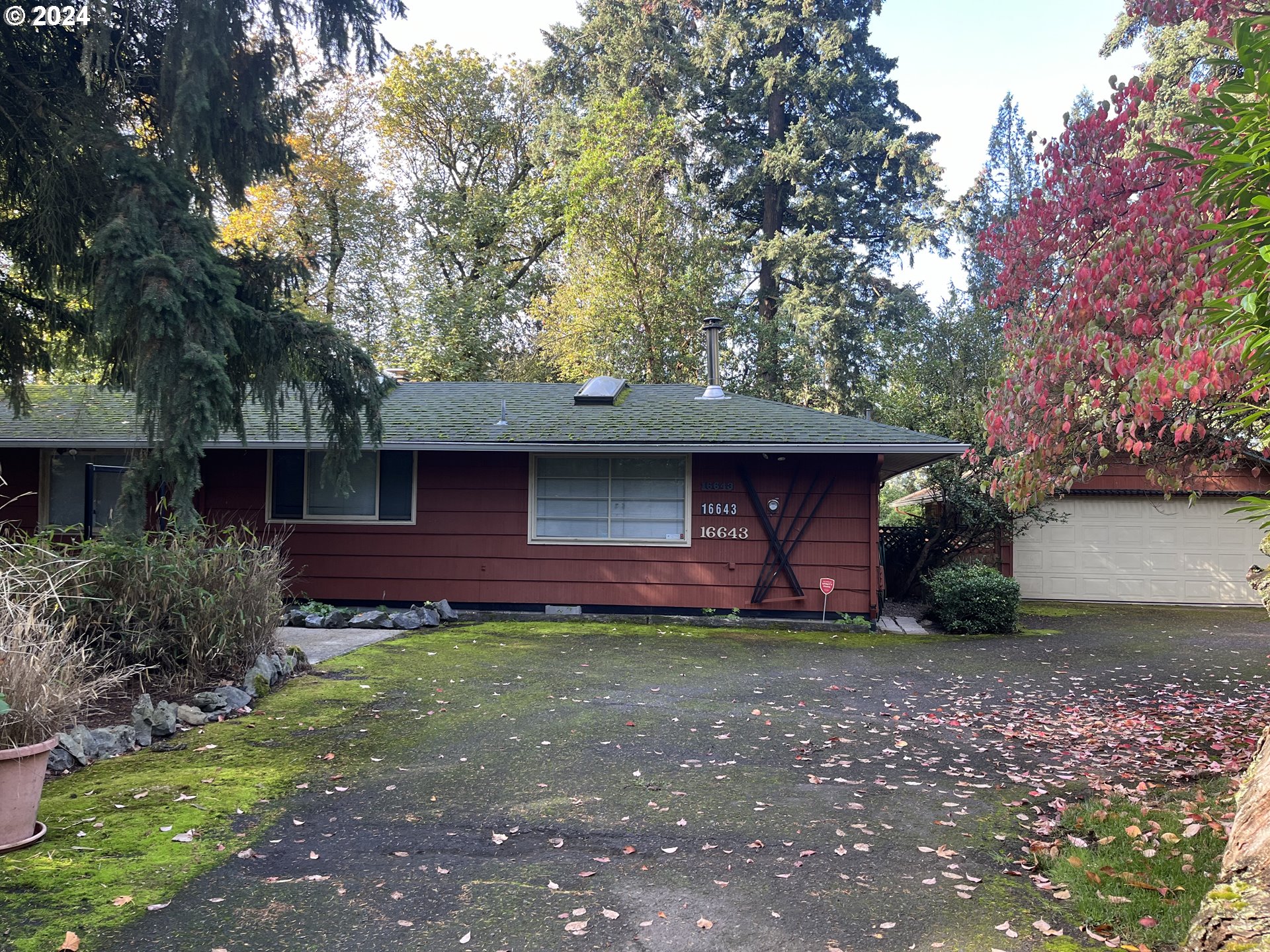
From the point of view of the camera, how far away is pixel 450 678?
7.32 meters

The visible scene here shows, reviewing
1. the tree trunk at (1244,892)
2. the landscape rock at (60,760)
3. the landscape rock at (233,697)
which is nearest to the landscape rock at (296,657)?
the landscape rock at (233,697)

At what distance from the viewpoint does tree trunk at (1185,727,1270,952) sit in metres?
2.05

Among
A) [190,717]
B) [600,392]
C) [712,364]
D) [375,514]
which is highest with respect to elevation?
[712,364]

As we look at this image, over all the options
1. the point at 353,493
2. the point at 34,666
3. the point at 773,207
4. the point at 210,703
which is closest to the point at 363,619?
the point at 353,493

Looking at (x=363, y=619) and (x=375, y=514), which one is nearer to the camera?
(x=363, y=619)

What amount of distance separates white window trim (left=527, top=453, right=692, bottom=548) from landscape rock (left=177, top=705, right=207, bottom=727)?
20.5 ft

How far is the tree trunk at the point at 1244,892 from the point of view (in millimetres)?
2055

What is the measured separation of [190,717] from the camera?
221 inches

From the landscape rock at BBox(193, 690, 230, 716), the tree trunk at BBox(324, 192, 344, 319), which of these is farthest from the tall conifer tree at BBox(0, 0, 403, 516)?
the tree trunk at BBox(324, 192, 344, 319)

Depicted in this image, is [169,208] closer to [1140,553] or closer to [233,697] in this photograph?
[233,697]

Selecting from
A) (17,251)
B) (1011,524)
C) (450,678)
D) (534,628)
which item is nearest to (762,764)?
(450,678)

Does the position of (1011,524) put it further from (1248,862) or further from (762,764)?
(1248,862)

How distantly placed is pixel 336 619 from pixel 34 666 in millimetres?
6488

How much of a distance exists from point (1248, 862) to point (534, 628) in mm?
8810
